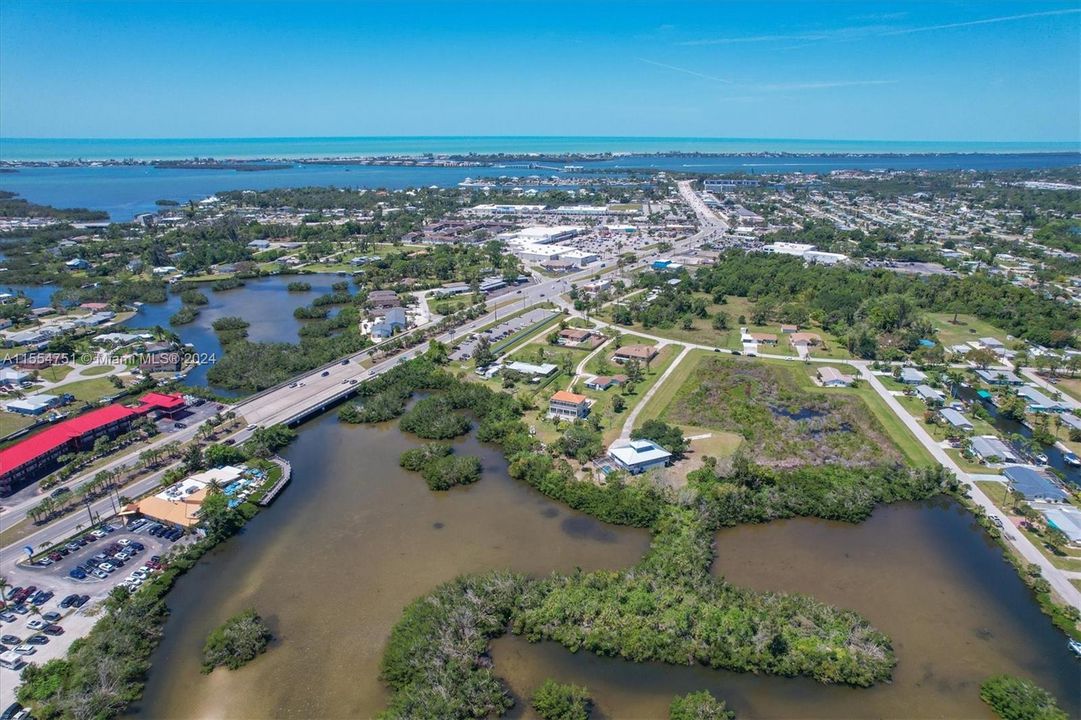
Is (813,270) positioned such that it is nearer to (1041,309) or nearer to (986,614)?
(1041,309)

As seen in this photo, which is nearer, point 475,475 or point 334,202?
point 475,475

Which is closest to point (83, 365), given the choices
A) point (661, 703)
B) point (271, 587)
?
point (271, 587)

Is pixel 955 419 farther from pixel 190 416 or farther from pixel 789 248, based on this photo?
pixel 789 248

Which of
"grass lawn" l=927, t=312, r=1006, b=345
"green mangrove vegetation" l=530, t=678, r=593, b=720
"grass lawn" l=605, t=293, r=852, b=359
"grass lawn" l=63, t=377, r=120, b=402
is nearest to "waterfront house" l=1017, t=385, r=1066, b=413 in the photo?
"grass lawn" l=927, t=312, r=1006, b=345

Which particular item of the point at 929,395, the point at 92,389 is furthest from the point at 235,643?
the point at 929,395

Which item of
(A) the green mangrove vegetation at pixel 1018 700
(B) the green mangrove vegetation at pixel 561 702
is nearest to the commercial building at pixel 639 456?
(B) the green mangrove vegetation at pixel 561 702

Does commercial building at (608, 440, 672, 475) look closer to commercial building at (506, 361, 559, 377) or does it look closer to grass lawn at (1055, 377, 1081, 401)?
commercial building at (506, 361, 559, 377)

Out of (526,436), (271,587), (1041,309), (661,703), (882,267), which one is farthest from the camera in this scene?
(882,267)
